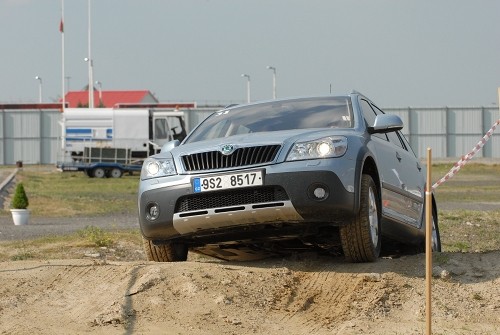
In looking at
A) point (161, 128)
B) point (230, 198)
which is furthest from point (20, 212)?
point (161, 128)

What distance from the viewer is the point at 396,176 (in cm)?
1095

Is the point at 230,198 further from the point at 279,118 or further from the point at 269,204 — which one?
the point at 279,118

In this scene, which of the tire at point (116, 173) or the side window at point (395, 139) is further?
the tire at point (116, 173)

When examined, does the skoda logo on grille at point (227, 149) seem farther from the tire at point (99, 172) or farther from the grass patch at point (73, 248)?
the tire at point (99, 172)

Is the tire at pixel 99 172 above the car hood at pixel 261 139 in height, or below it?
below

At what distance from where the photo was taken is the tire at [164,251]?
10.2 metres

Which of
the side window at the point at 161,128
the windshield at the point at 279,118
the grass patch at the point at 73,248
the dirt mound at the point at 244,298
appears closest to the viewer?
the dirt mound at the point at 244,298

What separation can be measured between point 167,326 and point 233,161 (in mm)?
2082

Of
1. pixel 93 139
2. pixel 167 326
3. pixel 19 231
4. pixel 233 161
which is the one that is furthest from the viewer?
pixel 93 139

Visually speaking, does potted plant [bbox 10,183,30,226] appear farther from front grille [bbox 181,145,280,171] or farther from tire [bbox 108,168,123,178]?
tire [bbox 108,168,123,178]

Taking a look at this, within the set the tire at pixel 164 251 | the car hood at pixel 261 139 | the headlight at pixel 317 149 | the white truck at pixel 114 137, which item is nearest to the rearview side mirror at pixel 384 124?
the car hood at pixel 261 139

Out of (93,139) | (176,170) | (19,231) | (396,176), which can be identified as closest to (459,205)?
(19,231)

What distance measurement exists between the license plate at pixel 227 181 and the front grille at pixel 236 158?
0.14m

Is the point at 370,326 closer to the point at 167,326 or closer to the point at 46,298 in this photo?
the point at 167,326
